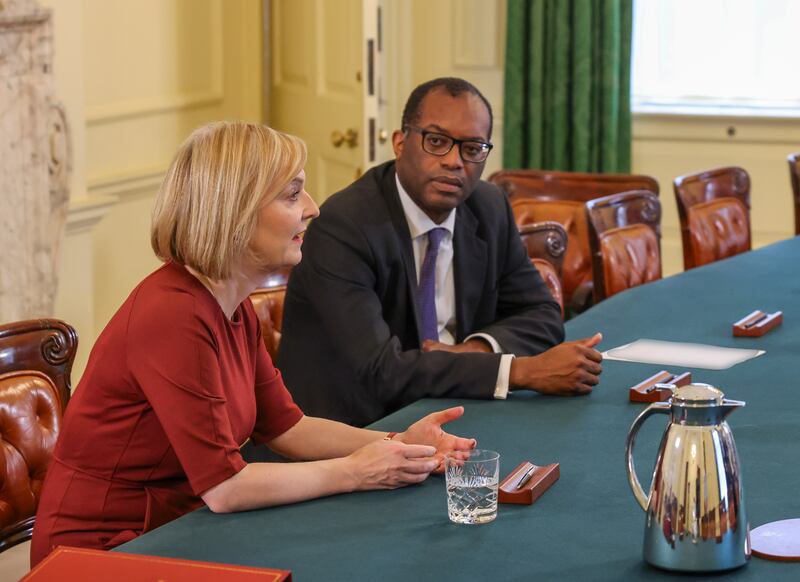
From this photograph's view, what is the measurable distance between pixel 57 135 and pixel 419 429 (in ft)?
7.99

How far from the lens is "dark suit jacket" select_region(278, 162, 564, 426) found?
2.71 m

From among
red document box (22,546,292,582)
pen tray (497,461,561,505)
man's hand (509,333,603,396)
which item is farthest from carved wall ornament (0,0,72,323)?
red document box (22,546,292,582)

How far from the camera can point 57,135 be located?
425 centimetres

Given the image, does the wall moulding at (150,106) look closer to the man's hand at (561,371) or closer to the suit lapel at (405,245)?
the suit lapel at (405,245)

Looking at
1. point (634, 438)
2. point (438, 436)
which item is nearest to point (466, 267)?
point (438, 436)

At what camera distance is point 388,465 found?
2027mm

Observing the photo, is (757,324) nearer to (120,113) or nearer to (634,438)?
(634,438)

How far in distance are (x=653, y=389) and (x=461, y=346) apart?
0.56 m

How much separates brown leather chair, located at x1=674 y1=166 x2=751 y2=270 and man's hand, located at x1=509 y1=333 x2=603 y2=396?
2144 millimetres

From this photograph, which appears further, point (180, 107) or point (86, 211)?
point (180, 107)

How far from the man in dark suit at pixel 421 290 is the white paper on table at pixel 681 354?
20 cm

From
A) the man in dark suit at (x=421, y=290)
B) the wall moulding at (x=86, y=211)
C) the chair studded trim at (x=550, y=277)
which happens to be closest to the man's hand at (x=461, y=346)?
the man in dark suit at (x=421, y=290)

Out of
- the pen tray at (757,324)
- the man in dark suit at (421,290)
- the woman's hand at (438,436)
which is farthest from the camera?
the pen tray at (757,324)

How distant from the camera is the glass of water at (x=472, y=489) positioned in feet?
6.16
